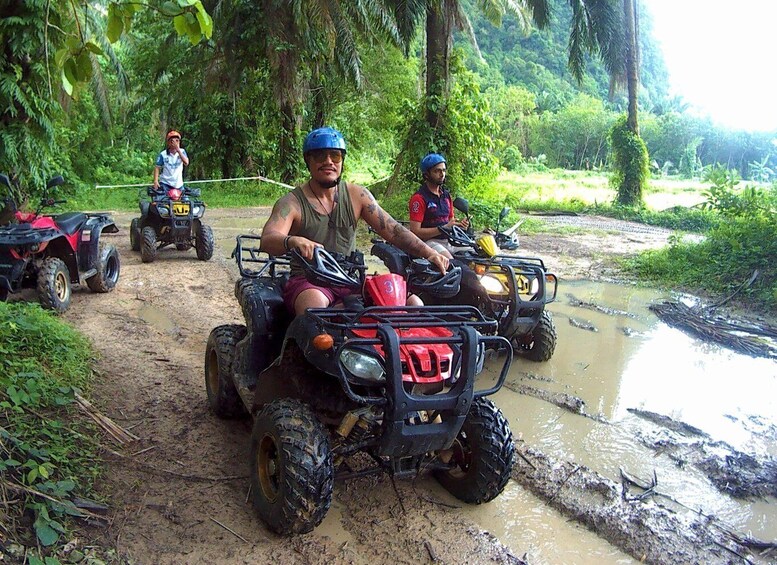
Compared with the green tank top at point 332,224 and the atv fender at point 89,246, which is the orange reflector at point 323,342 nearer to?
the green tank top at point 332,224

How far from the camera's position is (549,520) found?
3502 mm

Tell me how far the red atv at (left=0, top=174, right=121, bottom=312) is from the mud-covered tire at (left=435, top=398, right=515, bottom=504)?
4.51 metres

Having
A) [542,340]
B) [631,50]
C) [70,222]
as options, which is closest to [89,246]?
[70,222]

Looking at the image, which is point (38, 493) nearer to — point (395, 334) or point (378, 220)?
point (395, 334)

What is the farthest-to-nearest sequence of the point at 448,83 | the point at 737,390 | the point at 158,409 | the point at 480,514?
1. the point at 448,83
2. the point at 737,390
3. the point at 158,409
4. the point at 480,514

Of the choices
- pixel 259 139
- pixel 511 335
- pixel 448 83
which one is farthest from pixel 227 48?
pixel 511 335

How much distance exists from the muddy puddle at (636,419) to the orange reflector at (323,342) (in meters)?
1.36

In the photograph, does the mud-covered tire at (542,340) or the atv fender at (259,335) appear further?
the mud-covered tire at (542,340)

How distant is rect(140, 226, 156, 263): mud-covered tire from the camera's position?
379 inches

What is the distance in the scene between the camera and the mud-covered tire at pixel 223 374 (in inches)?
167

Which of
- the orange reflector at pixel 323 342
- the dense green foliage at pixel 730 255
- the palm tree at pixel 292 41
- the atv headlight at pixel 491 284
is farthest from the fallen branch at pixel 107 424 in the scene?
the palm tree at pixel 292 41

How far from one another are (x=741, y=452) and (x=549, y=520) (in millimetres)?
1706

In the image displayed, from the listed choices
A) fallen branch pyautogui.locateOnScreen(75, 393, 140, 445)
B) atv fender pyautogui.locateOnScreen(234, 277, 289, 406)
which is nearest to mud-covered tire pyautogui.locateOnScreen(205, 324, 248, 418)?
atv fender pyautogui.locateOnScreen(234, 277, 289, 406)

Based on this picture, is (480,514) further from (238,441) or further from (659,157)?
(659,157)
